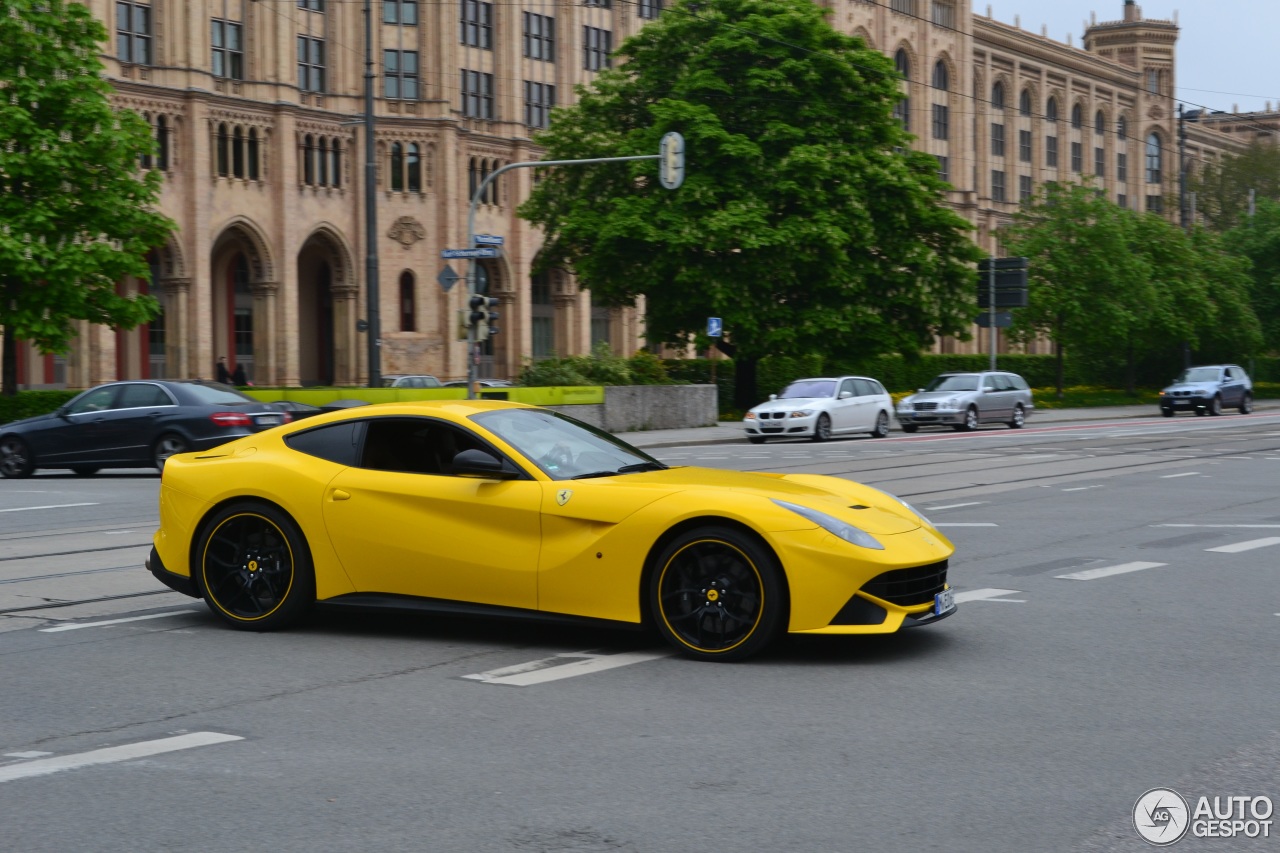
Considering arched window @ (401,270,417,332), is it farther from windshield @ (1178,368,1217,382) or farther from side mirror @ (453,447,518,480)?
side mirror @ (453,447,518,480)

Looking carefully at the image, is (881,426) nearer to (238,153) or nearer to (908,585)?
(908,585)

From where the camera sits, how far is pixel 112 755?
5.46 m

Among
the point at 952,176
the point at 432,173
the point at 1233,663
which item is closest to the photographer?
the point at 1233,663

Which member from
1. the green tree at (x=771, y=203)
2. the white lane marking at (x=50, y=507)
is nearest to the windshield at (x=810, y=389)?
the green tree at (x=771, y=203)

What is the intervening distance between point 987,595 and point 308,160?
53406 mm

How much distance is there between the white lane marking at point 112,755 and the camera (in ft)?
17.3

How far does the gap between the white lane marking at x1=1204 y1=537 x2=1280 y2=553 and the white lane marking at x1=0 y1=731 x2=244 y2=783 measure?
824 centimetres

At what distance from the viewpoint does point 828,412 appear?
3259 centimetres

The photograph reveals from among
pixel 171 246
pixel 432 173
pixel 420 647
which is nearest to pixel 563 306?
pixel 432 173

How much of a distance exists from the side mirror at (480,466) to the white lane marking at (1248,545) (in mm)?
6350

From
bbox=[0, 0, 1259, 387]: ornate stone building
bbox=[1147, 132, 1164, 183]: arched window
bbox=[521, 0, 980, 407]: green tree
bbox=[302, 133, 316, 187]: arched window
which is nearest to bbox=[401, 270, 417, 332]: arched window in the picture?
bbox=[0, 0, 1259, 387]: ornate stone building

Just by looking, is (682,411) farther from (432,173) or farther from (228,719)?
(228,719)

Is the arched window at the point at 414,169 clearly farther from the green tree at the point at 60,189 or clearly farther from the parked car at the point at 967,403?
the parked car at the point at 967,403

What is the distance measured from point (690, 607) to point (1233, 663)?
2525mm
